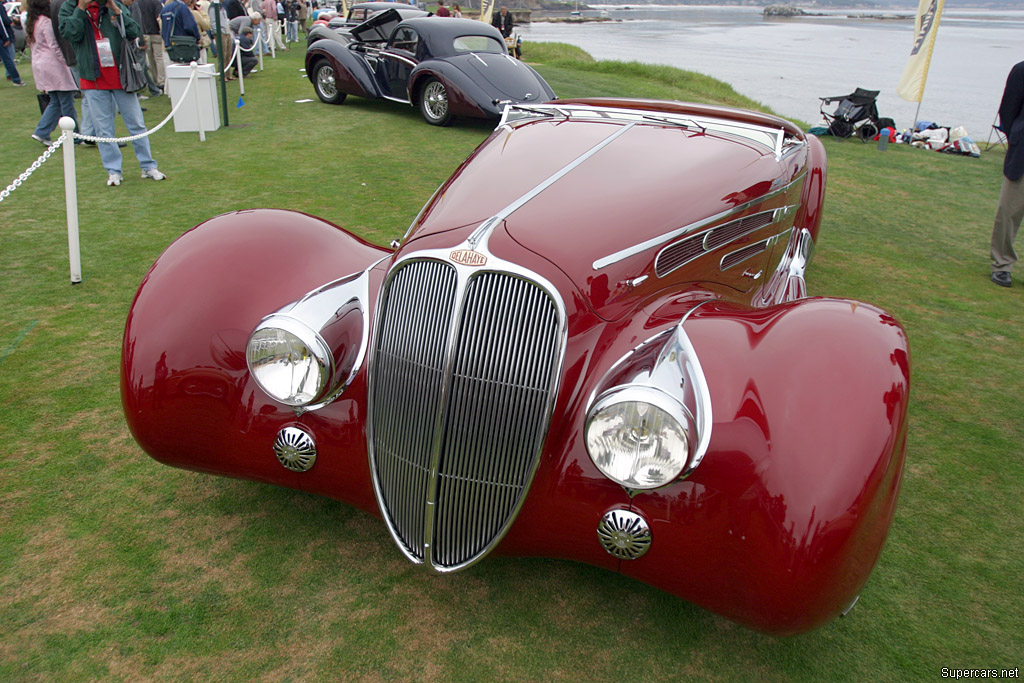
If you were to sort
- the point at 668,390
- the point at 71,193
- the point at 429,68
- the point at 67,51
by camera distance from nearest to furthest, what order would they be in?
the point at 668,390, the point at 71,193, the point at 67,51, the point at 429,68

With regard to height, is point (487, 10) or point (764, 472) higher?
point (487, 10)

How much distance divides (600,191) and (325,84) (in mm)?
10875

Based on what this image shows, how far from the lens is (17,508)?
287cm

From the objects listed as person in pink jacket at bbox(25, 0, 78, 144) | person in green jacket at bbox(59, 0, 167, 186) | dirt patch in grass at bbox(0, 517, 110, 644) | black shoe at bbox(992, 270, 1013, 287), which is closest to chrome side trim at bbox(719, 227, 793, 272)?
dirt patch in grass at bbox(0, 517, 110, 644)

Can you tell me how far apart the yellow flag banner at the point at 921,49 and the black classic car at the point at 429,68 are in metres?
6.86

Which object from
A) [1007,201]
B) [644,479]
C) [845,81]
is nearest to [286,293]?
[644,479]

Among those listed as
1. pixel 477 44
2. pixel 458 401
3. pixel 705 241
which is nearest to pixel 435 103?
pixel 477 44

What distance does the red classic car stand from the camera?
2.03m

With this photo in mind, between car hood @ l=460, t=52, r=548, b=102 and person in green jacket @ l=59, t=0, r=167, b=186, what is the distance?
16.1 feet

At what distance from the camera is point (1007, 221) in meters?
6.05

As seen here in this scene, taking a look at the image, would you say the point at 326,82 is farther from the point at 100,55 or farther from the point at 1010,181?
the point at 1010,181

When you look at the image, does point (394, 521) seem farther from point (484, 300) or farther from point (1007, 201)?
point (1007, 201)

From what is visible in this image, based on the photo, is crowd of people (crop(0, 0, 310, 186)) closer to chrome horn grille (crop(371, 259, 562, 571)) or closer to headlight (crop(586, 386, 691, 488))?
chrome horn grille (crop(371, 259, 562, 571))

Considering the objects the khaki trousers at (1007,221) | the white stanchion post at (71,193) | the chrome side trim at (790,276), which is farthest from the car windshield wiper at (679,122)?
the khaki trousers at (1007,221)
